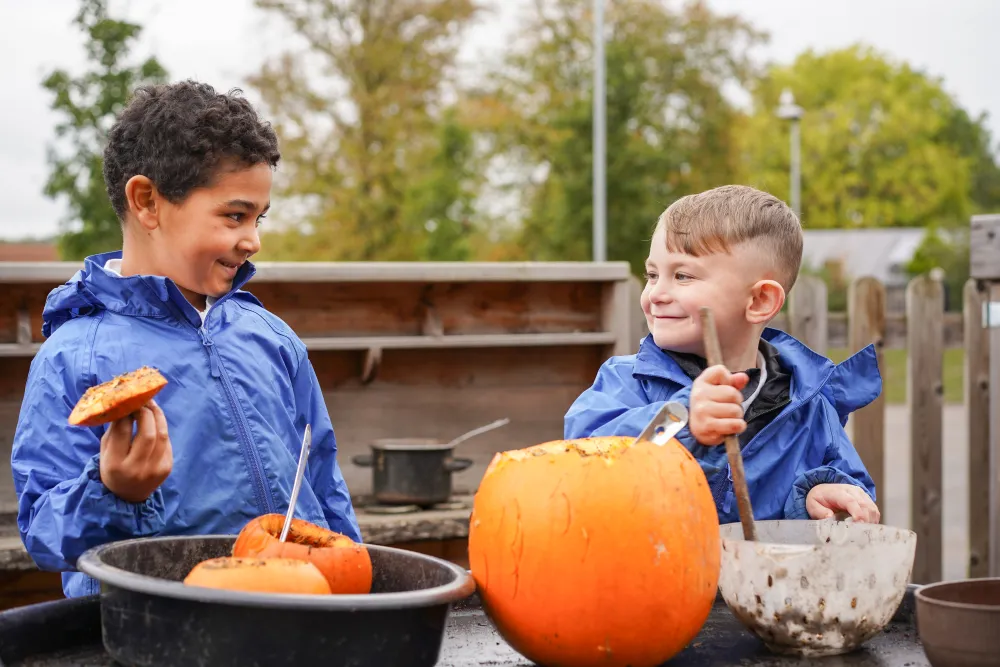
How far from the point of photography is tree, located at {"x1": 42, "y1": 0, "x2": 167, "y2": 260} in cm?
899

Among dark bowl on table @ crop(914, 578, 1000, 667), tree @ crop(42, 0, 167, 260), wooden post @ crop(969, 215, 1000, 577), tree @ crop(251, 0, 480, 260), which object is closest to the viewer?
dark bowl on table @ crop(914, 578, 1000, 667)

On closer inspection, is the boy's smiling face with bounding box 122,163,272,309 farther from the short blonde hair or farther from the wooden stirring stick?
the wooden stirring stick

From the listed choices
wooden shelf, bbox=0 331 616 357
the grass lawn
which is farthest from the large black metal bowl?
the grass lawn

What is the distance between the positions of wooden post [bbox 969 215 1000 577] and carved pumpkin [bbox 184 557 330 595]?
14.4 feet

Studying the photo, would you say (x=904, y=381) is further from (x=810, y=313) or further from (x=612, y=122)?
(x=810, y=313)

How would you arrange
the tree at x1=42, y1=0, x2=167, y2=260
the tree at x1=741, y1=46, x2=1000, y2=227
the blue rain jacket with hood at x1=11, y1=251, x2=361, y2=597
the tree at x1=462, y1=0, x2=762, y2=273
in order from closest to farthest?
the blue rain jacket with hood at x1=11, y1=251, x2=361, y2=597 < the tree at x1=42, y1=0, x2=167, y2=260 < the tree at x1=462, y1=0, x2=762, y2=273 < the tree at x1=741, y1=46, x2=1000, y2=227

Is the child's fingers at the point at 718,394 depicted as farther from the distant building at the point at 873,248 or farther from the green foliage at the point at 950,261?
the distant building at the point at 873,248

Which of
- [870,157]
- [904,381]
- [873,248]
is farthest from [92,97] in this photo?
[873,248]

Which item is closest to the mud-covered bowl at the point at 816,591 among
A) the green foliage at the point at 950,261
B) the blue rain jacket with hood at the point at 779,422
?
the blue rain jacket with hood at the point at 779,422

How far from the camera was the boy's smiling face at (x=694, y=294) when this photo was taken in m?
1.87

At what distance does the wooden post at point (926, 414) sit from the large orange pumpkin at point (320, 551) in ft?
15.0

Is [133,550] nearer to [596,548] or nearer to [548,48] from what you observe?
[596,548]

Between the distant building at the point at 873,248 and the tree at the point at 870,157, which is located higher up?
the tree at the point at 870,157

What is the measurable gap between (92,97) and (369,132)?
30.9 feet
